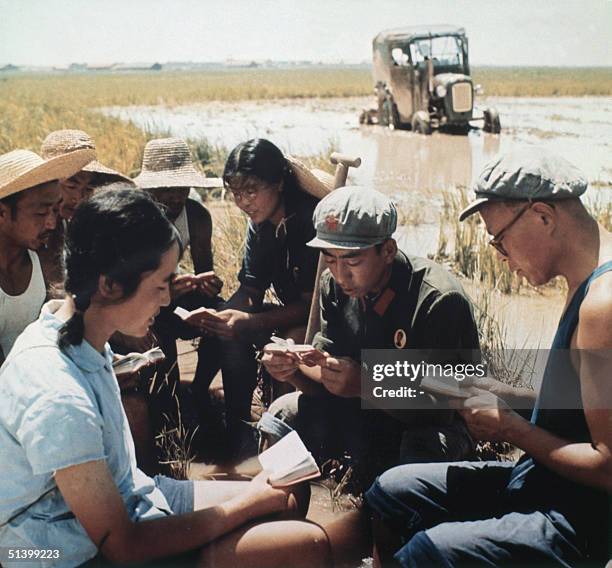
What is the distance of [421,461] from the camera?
218cm

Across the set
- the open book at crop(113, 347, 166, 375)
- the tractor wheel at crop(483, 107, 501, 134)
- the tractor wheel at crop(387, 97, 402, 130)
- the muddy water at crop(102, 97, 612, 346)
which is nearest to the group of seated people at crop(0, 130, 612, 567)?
the open book at crop(113, 347, 166, 375)

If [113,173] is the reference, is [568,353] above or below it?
below

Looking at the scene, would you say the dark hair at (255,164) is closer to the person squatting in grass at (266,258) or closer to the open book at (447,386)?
the person squatting in grass at (266,258)

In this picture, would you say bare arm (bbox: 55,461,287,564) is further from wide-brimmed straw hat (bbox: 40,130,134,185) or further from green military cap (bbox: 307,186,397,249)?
wide-brimmed straw hat (bbox: 40,130,134,185)

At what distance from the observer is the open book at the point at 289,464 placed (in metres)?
1.78

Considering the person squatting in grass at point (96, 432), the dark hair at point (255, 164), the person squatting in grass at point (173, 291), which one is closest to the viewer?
the person squatting in grass at point (96, 432)

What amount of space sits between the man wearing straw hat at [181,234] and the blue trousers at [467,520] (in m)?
1.32

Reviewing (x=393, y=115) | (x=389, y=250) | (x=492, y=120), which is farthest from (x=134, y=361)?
Result: (x=393, y=115)

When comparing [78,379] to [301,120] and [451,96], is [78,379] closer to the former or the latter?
[451,96]

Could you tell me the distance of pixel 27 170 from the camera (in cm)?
238

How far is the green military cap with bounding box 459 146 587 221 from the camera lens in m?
1.71

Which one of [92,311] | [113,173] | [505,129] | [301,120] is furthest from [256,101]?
[92,311]

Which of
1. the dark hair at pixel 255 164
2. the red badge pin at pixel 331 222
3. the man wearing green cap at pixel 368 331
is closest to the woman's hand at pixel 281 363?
the man wearing green cap at pixel 368 331

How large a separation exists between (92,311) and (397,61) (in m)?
12.5
